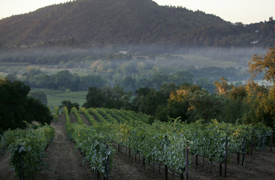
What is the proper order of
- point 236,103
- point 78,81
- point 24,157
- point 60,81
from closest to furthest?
point 24,157 < point 236,103 < point 60,81 < point 78,81

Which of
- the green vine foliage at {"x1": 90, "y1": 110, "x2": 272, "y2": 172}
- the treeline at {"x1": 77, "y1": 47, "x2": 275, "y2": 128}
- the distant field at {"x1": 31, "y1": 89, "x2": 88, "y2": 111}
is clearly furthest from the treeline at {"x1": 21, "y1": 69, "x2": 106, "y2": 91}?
the green vine foliage at {"x1": 90, "y1": 110, "x2": 272, "y2": 172}

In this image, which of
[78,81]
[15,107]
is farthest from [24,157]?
[78,81]

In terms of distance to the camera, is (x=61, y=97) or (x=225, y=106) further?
(x=61, y=97)

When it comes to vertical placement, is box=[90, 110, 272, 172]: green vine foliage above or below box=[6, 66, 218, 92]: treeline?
above

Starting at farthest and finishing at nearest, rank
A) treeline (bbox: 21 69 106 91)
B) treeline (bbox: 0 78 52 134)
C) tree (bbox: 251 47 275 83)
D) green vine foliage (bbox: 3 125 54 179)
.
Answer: treeline (bbox: 21 69 106 91) → treeline (bbox: 0 78 52 134) → tree (bbox: 251 47 275 83) → green vine foliage (bbox: 3 125 54 179)

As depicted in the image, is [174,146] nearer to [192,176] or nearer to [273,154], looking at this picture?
[192,176]

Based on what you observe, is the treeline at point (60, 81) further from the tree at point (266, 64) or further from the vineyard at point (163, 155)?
the vineyard at point (163, 155)

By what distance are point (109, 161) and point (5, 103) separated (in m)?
27.5

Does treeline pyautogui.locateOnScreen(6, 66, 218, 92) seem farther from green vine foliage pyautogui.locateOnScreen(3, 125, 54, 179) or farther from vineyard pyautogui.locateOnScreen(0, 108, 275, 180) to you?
green vine foliage pyautogui.locateOnScreen(3, 125, 54, 179)

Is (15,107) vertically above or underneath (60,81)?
above

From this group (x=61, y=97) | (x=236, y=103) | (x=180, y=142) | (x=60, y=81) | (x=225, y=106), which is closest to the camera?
(x=180, y=142)

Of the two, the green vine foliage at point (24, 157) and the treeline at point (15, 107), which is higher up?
the green vine foliage at point (24, 157)

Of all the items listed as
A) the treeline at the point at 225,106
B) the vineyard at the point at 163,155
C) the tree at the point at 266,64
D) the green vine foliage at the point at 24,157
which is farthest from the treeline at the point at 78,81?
the green vine foliage at the point at 24,157

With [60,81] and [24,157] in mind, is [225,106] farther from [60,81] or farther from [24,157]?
[60,81]
